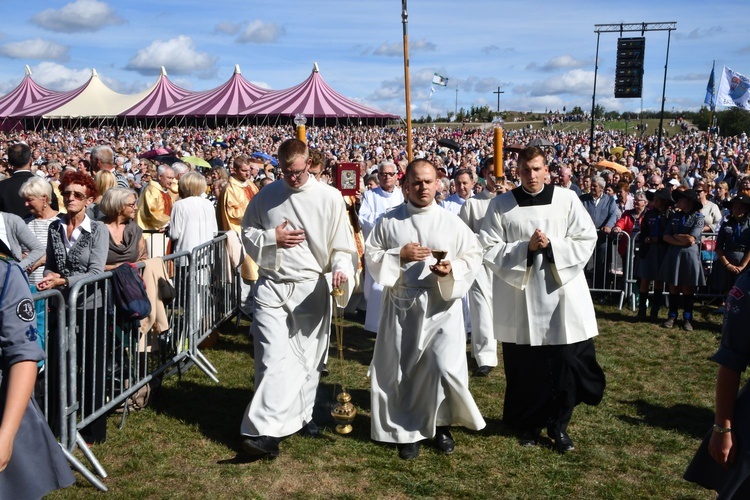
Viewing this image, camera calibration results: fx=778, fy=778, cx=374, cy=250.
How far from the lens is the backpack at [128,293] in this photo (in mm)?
5266

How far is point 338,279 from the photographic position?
17.1 ft

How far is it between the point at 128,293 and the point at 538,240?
2785 mm

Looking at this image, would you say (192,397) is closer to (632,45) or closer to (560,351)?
(560,351)

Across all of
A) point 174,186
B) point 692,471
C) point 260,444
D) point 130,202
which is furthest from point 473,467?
point 174,186

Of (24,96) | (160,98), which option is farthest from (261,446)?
(24,96)

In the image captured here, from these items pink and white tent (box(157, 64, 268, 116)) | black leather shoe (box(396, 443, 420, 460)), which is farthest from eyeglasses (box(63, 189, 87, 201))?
pink and white tent (box(157, 64, 268, 116))

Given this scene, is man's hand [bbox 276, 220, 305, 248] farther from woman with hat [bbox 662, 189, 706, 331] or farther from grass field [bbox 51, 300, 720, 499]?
woman with hat [bbox 662, 189, 706, 331]

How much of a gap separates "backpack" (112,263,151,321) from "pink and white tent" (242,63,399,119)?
141 ft

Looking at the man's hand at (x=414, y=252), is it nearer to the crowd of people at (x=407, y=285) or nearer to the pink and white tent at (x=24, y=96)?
the crowd of people at (x=407, y=285)

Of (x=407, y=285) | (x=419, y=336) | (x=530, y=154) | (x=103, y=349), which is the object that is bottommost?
(x=103, y=349)

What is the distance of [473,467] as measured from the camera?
16.5 feet

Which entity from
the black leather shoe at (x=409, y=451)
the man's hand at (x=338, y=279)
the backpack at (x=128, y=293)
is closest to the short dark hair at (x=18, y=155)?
the backpack at (x=128, y=293)

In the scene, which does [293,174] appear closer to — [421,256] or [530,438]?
[421,256]

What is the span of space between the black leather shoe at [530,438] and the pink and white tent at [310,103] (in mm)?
43303
